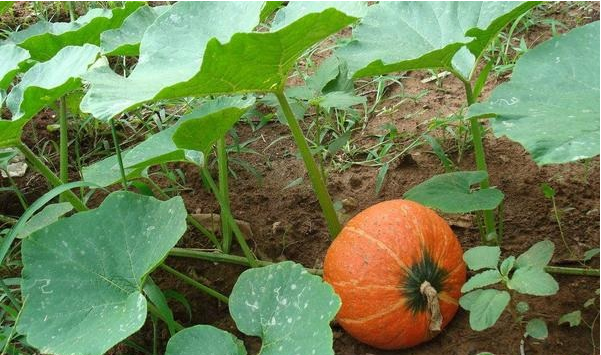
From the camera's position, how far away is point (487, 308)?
173 cm

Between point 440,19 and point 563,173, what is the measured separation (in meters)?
0.72

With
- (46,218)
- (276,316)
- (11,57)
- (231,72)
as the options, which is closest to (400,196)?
(276,316)

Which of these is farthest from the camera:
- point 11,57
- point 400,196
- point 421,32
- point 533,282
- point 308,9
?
point 400,196

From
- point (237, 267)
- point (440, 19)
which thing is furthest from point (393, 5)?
point (237, 267)

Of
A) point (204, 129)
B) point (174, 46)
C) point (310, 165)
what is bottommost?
point (310, 165)

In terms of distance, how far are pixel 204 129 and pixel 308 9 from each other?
1.42 feet

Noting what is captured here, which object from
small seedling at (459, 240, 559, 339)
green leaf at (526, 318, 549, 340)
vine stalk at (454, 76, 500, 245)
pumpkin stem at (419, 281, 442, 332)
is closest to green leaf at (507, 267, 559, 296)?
small seedling at (459, 240, 559, 339)

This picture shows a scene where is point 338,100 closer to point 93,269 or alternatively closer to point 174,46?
point 174,46

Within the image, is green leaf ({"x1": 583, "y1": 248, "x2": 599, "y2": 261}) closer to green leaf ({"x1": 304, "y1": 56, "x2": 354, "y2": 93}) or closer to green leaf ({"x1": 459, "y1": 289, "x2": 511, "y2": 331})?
green leaf ({"x1": 459, "y1": 289, "x2": 511, "y2": 331})

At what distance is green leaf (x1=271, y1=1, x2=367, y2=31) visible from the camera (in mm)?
1873

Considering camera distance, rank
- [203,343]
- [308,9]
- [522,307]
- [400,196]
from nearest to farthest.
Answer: [203,343], [522,307], [308,9], [400,196]

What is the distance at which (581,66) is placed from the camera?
1.82m

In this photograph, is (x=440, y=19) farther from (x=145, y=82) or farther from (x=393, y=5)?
(x=145, y=82)

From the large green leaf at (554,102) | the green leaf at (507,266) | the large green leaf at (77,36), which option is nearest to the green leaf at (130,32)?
the large green leaf at (77,36)
